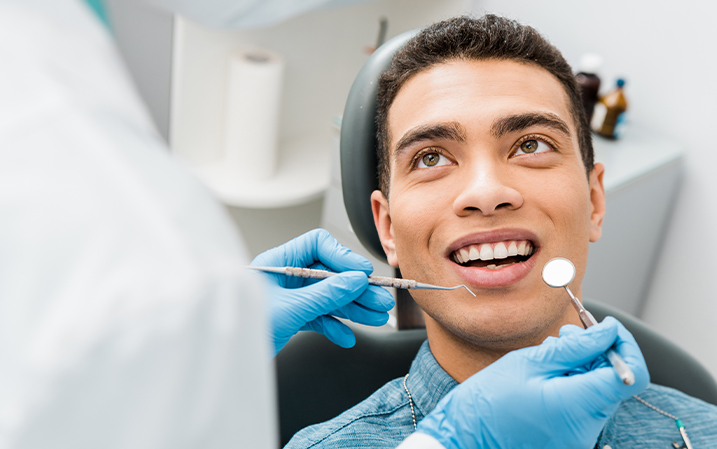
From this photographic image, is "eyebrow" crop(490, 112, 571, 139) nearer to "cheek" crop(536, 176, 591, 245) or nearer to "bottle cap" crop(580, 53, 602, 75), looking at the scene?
"cheek" crop(536, 176, 591, 245)

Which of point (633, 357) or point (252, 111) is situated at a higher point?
point (252, 111)

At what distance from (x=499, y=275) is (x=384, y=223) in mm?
289

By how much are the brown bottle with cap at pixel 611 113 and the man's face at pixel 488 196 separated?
3.23 ft

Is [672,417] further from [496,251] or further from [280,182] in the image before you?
[280,182]

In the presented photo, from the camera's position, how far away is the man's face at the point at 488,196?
3.29 ft

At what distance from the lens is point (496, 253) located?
40.0 inches

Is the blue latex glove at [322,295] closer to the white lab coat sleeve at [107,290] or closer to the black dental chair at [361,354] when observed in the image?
the black dental chair at [361,354]

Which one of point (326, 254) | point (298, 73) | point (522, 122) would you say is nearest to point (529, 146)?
point (522, 122)

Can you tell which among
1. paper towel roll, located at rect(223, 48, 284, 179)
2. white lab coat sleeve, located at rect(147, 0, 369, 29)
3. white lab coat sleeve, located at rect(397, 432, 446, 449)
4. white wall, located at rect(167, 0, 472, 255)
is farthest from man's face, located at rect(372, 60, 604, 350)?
white wall, located at rect(167, 0, 472, 255)

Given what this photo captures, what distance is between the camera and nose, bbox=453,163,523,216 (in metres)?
0.98

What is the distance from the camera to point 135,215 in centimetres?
34

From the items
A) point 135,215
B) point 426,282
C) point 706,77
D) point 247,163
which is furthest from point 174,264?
point 706,77

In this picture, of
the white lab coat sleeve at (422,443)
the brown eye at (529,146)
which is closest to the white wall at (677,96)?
the brown eye at (529,146)

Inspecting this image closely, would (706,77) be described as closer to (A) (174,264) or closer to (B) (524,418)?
(B) (524,418)
